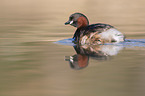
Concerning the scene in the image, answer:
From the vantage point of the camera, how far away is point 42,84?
22.2ft

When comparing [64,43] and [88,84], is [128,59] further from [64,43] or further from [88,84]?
[64,43]

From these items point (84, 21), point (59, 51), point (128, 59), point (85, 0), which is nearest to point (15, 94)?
point (128, 59)

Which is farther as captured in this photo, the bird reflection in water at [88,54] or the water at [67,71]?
the bird reflection in water at [88,54]

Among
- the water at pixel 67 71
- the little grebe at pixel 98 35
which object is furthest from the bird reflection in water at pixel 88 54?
the little grebe at pixel 98 35

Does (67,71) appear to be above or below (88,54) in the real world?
above

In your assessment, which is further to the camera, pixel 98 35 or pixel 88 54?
pixel 98 35

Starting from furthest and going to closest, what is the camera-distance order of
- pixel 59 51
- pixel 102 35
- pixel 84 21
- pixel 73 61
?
pixel 84 21 < pixel 102 35 < pixel 59 51 < pixel 73 61

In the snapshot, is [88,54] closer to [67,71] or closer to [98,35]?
[98,35]

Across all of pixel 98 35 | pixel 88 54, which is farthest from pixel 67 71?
pixel 98 35

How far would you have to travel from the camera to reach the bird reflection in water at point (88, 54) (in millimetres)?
8424

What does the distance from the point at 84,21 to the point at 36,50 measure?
8.43ft

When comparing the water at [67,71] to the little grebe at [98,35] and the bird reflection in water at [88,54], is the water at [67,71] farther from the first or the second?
the little grebe at [98,35]

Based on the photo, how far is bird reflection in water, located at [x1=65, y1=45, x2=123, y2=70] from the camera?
842 centimetres

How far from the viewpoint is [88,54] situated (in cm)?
955
